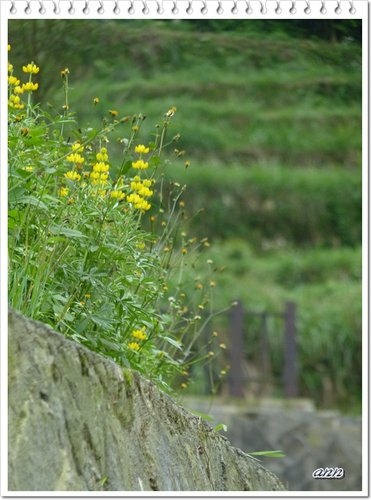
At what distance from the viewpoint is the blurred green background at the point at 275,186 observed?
36.8 ft

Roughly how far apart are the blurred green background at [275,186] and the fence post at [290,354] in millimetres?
404

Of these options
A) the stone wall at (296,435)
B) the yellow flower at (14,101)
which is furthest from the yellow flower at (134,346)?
the stone wall at (296,435)

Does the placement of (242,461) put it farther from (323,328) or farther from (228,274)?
(228,274)

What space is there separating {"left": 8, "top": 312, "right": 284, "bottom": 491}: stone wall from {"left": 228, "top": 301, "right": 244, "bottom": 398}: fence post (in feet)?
24.2

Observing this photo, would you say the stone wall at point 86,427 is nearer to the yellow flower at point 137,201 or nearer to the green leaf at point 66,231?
the green leaf at point 66,231

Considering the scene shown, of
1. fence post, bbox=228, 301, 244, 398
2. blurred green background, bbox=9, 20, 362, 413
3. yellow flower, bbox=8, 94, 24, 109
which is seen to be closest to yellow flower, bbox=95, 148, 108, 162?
yellow flower, bbox=8, 94, 24, 109

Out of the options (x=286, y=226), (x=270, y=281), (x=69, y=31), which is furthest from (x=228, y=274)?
(x=69, y=31)

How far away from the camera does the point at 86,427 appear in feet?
8.73

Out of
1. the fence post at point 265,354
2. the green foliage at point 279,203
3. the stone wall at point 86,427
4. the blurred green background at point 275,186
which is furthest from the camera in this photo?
the green foliage at point 279,203

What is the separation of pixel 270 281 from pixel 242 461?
9.61 m

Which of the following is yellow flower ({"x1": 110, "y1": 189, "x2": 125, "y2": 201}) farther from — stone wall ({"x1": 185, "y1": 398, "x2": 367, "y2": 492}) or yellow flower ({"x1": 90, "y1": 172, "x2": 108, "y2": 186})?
stone wall ({"x1": 185, "y1": 398, "x2": 367, "y2": 492})

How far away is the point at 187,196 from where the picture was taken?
14.7m

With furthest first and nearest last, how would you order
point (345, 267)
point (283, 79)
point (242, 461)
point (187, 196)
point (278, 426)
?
point (283, 79) < point (187, 196) < point (345, 267) < point (278, 426) < point (242, 461)

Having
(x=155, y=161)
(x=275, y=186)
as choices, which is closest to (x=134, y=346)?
(x=155, y=161)
